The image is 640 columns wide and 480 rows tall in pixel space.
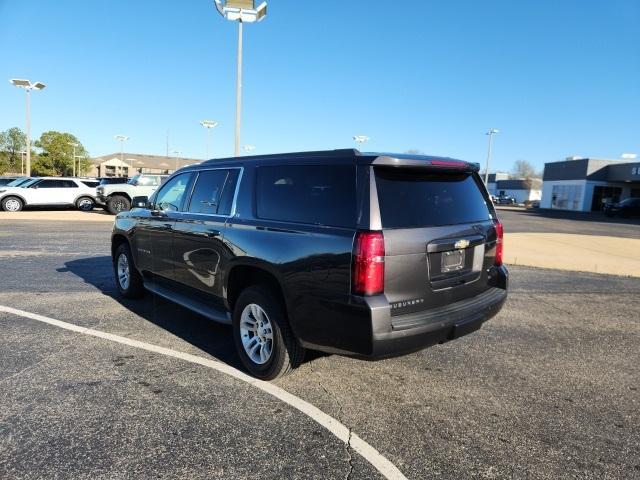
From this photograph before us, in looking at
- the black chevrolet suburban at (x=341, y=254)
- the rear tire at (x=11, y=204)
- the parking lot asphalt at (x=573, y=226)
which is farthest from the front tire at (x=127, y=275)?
the rear tire at (x=11, y=204)

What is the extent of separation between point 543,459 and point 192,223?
11.7 ft

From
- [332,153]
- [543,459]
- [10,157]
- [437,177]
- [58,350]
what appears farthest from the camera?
[10,157]

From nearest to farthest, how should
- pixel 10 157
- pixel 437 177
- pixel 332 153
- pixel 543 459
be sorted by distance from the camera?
pixel 543 459 → pixel 332 153 → pixel 437 177 → pixel 10 157

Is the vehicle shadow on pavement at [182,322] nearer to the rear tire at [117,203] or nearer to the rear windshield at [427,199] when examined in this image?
the rear windshield at [427,199]

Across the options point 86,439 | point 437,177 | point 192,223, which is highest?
point 437,177

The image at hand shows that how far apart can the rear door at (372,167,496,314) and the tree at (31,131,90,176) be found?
90.5 metres

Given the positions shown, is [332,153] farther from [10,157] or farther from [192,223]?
[10,157]

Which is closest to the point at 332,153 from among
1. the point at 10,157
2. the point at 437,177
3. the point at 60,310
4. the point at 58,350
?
the point at 437,177

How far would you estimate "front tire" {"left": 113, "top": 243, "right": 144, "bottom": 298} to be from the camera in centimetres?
612

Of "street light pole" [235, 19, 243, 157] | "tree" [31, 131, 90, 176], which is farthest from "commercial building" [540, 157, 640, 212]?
"tree" [31, 131, 90, 176]

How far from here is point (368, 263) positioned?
3049 mm

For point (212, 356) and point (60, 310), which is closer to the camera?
point (212, 356)

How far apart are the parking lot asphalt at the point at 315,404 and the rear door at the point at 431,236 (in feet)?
2.80

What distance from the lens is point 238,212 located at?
4105 mm
